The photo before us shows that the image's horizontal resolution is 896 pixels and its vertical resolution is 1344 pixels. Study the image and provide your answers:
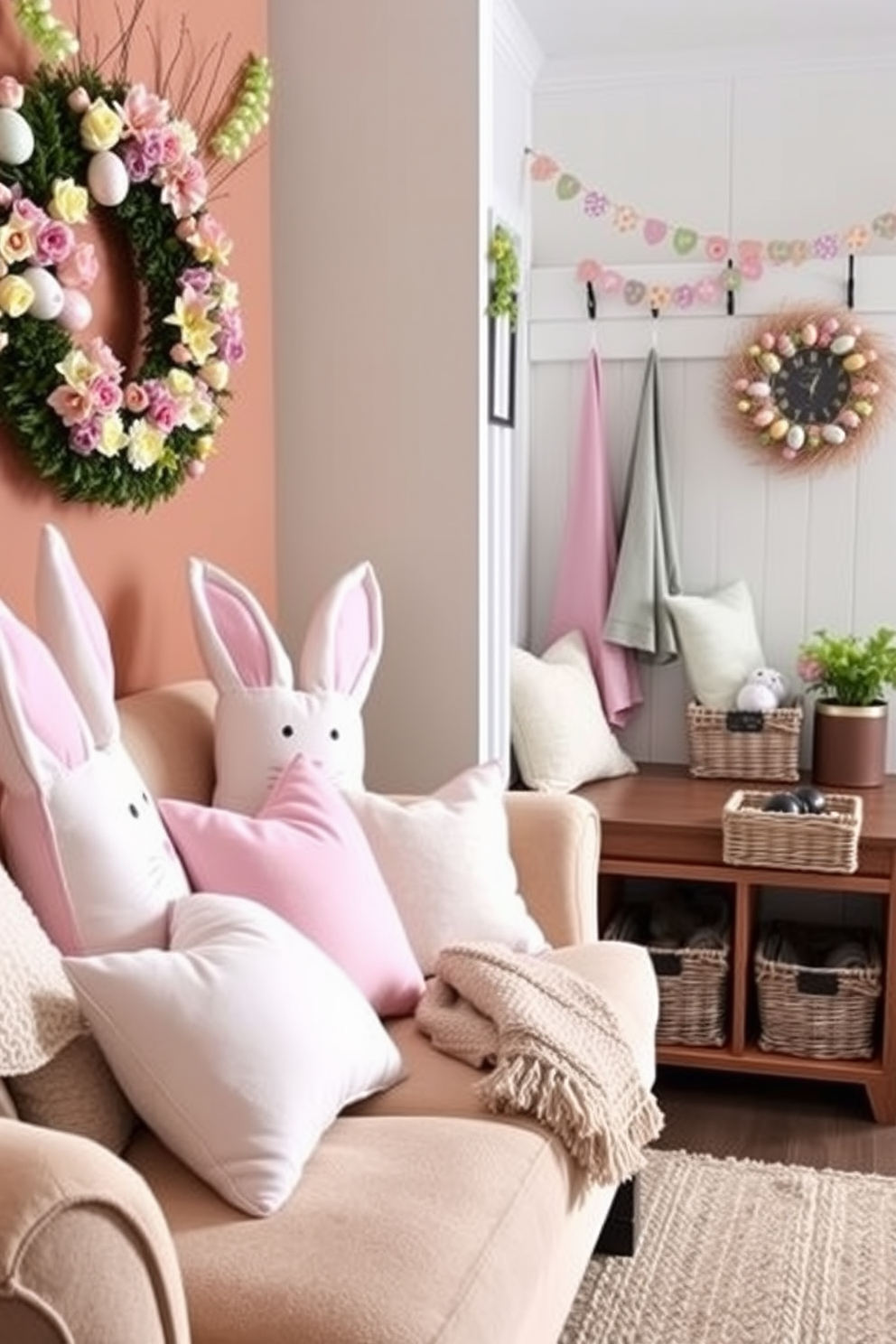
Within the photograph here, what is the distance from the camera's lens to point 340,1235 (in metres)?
1.55

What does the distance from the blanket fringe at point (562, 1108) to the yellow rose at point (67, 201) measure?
129 cm

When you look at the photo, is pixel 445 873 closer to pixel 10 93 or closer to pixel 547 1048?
pixel 547 1048

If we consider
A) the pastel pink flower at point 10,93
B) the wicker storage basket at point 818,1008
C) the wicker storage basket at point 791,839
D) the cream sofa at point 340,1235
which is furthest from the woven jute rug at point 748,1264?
the pastel pink flower at point 10,93

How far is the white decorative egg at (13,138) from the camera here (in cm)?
210

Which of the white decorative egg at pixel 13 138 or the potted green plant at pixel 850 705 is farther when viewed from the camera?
the potted green plant at pixel 850 705

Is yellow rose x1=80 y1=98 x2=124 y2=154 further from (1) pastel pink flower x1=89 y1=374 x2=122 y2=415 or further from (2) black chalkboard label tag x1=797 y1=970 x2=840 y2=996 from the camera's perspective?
(2) black chalkboard label tag x1=797 y1=970 x2=840 y2=996

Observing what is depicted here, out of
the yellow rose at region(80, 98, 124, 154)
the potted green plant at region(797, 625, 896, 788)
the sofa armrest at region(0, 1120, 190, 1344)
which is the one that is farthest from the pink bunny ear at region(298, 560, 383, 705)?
the sofa armrest at region(0, 1120, 190, 1344)

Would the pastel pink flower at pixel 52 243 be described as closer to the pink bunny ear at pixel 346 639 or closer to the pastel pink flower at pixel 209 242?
the pastel pink flower at pixel 209 242

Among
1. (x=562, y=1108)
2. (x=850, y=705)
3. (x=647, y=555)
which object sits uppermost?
(x=647, y=555)

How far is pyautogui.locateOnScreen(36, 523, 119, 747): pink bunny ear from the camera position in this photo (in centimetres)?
211

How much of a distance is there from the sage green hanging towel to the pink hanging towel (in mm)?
46

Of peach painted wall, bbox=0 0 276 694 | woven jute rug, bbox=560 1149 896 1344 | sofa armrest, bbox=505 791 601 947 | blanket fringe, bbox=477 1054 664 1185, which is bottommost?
woven jute rug, bbox=560 1149 896 1344

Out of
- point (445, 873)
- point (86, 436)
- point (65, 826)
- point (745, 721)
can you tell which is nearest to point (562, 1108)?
point (445, 873)

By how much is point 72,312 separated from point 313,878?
2.86 feet
